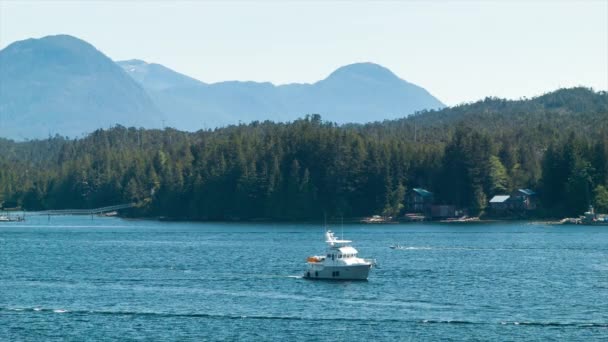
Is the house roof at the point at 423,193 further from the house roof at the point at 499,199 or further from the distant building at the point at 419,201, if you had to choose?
the house roof at the point at 499,199

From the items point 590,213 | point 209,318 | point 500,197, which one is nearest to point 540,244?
point 590,213

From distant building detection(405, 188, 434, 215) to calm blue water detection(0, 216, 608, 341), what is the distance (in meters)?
47.8

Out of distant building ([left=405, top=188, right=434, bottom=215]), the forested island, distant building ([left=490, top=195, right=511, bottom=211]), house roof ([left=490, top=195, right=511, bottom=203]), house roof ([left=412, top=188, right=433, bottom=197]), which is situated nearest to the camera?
the forested island

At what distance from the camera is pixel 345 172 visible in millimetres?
181125

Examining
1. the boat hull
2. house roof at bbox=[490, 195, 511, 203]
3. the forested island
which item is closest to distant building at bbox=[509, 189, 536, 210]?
house roof at bbox=[490, 195, 511, 203]

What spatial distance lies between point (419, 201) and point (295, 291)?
106206 millimetres

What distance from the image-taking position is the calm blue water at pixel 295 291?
59.6 m

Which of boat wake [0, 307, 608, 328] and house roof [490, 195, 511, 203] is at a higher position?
house roof [490, 195, 511, 203]

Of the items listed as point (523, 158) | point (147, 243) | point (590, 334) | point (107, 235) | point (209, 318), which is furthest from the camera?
point (523, 158)

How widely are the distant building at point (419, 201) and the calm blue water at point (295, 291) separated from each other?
47.8 m

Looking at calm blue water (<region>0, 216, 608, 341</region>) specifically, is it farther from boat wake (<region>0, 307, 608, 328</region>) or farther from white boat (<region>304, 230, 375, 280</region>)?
white boat (<region>304, 230, 375, 280</region>)

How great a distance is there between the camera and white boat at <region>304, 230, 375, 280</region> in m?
81.2

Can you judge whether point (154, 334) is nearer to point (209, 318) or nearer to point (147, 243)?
point (209, 318)

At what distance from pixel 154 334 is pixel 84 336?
3.98m
